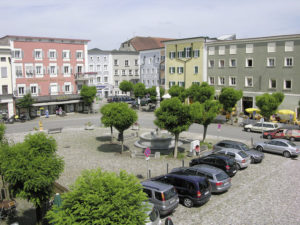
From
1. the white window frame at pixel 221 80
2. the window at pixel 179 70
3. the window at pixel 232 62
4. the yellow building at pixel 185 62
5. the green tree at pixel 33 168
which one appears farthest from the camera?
the window at pixel 179 70

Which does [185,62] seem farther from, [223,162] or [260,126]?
[223,162]

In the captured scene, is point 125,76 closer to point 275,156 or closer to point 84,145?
point 84,145

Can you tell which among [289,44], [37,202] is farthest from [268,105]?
[37,202]

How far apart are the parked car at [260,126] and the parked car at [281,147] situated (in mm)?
9133

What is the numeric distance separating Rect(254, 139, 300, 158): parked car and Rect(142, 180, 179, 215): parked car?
584 inches

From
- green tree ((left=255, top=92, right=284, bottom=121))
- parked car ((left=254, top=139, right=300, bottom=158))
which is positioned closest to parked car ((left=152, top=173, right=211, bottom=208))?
parked car ((left=254, top=139, right=300, bottom=158))

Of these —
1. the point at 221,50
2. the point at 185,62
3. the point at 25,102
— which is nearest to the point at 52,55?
the point at 25,102

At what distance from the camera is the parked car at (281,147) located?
85.9 ft

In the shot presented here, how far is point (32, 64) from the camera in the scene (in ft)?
164

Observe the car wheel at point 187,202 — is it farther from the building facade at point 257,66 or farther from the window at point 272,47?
the window at point 272,47

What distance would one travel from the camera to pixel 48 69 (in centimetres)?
5188

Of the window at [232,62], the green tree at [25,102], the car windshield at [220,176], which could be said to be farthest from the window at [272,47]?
the green tree at [25,102]

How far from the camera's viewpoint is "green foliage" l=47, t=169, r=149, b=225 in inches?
374

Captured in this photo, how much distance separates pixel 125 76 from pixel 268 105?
44682mm
